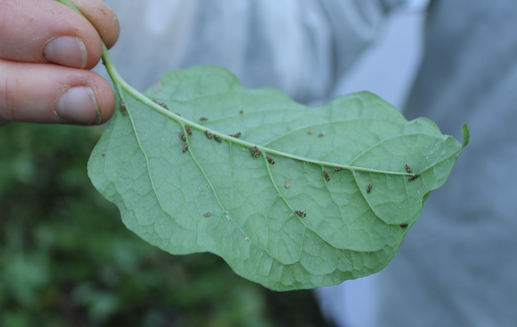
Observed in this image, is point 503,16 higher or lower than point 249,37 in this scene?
higher

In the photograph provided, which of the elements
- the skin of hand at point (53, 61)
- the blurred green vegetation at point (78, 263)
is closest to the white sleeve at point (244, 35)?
the skin of hand at point (53, 61)

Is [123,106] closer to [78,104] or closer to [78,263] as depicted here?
[78,104]

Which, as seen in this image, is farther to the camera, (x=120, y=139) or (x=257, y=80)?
(x=257, y=80)

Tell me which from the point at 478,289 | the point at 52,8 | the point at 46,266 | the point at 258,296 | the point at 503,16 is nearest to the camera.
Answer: the point at 52,8

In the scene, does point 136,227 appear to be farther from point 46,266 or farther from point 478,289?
point 46,266

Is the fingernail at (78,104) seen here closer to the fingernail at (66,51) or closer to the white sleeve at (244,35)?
the fingernail at (66,51)

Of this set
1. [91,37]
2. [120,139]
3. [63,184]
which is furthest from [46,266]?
[91,37]

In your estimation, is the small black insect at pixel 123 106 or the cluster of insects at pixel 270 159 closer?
the cluster of insects at pixel 270 159
